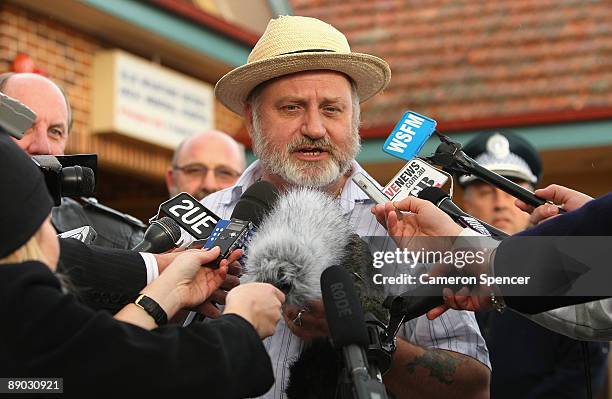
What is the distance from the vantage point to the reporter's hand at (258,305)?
8.95ft

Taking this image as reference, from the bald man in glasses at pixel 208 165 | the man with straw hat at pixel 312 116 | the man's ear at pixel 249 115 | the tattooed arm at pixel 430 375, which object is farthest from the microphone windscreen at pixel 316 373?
the bald man in glasses at pixel 208 165

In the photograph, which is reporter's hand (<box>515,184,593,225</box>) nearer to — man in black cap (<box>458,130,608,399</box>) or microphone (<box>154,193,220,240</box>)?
microphone (<box>154,193,220,240</box>)

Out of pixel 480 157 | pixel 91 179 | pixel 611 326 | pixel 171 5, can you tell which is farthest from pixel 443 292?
pixel 171 5

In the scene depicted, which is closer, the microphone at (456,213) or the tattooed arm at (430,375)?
the microphone at (456,213)

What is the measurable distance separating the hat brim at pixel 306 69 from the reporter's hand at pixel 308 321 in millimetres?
1229

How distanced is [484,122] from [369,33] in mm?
1947

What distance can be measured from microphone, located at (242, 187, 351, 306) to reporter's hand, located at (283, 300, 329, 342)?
0.30 ft

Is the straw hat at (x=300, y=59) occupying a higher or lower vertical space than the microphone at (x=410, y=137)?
higher

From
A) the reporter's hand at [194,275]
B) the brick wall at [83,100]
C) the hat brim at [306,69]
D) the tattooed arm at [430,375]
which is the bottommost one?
the tattooed arm at [430,375]

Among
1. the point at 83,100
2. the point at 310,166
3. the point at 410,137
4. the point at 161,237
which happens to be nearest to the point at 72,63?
the point at 83,100

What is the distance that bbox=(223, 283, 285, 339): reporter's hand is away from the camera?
2727 mm

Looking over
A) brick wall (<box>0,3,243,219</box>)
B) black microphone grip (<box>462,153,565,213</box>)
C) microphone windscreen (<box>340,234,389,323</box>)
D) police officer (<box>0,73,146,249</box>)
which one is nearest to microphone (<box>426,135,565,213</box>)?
black microphone grip (<box>462,153,565,213</box>)

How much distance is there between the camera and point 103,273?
3.07m

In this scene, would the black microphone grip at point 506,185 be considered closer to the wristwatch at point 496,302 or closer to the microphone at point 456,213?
the microphone at point 456,213
